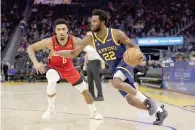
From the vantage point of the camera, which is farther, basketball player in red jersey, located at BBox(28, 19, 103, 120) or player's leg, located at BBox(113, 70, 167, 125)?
basketball player in red jersey, located at BBox(28, 19, 103, 120)

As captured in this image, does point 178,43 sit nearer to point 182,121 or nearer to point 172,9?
point 172,9

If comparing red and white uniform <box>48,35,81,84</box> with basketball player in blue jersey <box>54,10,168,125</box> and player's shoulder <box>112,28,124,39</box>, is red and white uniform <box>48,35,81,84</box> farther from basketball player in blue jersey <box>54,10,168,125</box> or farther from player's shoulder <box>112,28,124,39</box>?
player's shoulder <box>112,28,124,39</box>

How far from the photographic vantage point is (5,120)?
554 centimetres

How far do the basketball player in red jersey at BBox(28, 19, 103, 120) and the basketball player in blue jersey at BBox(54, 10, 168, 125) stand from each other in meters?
0.61

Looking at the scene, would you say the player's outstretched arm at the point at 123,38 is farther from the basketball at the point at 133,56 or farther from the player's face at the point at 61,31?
the player's face at the point at 61,31

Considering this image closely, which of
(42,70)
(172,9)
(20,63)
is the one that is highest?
(172,9)

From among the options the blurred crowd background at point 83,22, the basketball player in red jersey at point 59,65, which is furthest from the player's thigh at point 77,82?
the blurred crowd background at point 83,22

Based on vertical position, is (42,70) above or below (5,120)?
above

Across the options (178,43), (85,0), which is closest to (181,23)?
(178,43)

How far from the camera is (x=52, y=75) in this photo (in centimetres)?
579

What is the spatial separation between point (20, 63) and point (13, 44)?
3771 millimetres

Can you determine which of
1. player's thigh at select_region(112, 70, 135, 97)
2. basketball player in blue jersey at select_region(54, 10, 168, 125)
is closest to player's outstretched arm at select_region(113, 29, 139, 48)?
basketball player in blue jersey at select_region(54, 10, 168, 125)

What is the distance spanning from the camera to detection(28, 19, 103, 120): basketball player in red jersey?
5.65m

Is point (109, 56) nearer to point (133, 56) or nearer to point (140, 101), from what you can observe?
point (133, 56)
